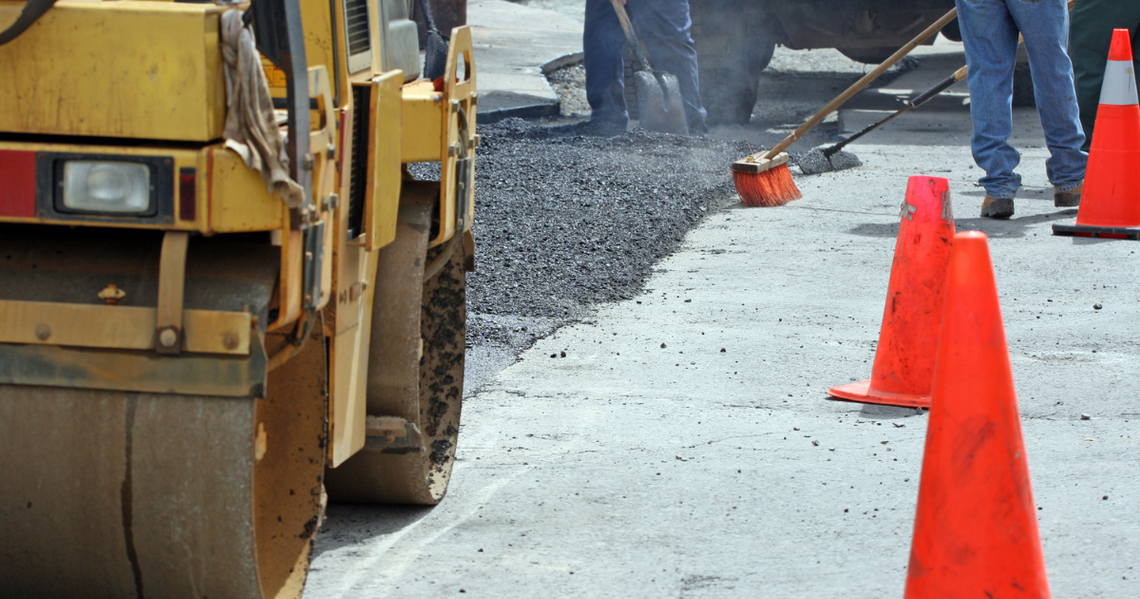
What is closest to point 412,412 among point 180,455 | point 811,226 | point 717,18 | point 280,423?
point 280,423

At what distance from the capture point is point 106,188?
1921mm

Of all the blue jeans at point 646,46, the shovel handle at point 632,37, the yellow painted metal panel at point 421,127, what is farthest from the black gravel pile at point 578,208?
the yellow painted metal panel at point 421,127

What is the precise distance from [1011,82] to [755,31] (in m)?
4.53

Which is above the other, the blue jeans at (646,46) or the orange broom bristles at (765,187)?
the blue jeans at (646,46)

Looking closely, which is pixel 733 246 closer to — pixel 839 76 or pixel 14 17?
pixel 14 17

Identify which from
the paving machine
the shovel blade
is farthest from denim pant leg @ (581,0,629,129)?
the paving machine

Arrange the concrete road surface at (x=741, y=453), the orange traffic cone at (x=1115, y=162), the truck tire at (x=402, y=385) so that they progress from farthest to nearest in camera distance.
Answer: the orange traffic cone at (x=1115, y=162) < the truck tire at (x=402, y=385) < the concrete road surface at (x=741, y=453)

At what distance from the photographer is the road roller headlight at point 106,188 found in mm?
1912

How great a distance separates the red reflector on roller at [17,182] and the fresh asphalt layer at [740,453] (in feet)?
3.54

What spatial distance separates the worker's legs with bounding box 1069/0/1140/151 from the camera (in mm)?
7070

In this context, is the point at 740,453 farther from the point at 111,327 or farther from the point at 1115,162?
the point at 1115,162

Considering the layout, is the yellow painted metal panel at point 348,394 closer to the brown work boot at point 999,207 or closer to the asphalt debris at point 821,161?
the brown work boot at point 999,207

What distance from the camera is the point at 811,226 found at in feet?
22.7

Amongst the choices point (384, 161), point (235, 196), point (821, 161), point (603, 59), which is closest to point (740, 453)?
point (384, 161)
